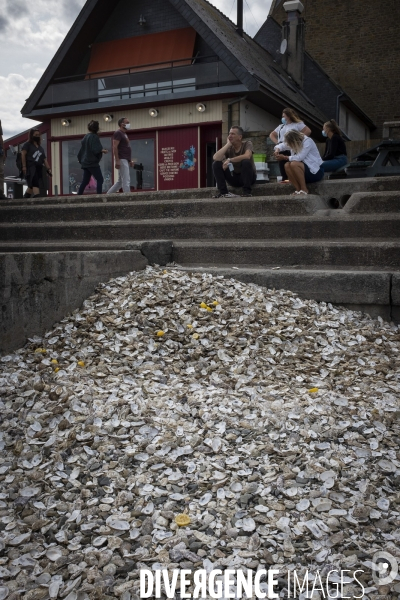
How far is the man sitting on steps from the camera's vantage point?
7.60 metres

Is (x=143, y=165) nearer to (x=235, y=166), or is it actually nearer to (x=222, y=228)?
(x=235, y=166)

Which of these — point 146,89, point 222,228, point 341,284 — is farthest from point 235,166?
point 146,89

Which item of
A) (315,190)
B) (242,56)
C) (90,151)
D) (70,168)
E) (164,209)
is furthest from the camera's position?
(70,168)

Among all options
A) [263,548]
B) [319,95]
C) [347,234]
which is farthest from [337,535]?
[319,95]

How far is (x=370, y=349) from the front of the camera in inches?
181

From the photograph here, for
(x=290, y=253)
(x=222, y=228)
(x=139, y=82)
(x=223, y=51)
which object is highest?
(x=223, y=51)

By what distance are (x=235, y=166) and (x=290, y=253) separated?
217 cm

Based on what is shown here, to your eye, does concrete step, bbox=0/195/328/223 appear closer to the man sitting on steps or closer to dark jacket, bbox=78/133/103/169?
the man sitting on steps

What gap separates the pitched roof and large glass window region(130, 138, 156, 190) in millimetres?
3232

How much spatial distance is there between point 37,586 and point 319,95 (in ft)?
62.6

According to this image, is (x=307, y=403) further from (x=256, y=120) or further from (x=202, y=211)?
(x=256, y=120)

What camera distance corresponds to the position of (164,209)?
25.1 ft

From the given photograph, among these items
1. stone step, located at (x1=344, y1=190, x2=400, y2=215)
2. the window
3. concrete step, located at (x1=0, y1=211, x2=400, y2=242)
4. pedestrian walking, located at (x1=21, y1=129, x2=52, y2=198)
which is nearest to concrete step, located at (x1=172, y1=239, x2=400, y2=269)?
concrete step, located at (x1=0, y1=211, x2=400, y2=242)

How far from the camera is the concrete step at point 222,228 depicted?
246 inches
